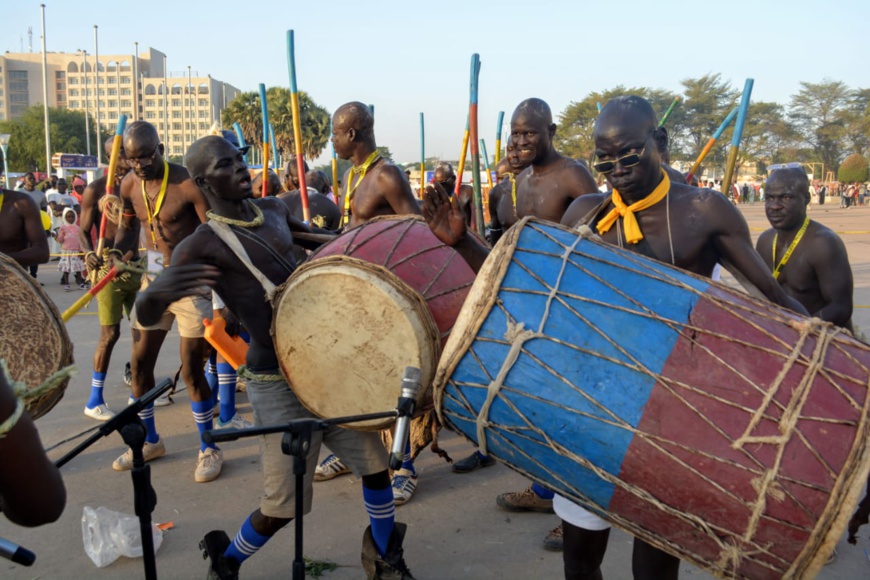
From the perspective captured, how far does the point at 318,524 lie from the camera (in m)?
3.88

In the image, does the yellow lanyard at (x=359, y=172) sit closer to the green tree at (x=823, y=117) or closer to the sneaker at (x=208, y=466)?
the sneaker at (x=208, y=466)

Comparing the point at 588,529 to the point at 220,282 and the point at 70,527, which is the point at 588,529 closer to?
the point at 220,282

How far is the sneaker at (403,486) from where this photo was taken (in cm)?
415

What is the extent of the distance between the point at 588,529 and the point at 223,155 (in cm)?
210

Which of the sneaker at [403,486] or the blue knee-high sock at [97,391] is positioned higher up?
the blue knee-high sock at [97,391]

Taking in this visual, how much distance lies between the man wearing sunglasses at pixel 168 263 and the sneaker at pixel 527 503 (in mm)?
1866

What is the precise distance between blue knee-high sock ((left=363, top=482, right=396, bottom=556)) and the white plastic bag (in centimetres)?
111

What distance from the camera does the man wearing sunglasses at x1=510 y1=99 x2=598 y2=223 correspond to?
4238mm

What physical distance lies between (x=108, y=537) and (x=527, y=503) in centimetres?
220

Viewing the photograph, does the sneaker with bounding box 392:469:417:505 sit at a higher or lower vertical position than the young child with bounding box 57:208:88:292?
lower

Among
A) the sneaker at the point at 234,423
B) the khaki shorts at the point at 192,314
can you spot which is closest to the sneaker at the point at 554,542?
the khaki shorts at the point at 192,314

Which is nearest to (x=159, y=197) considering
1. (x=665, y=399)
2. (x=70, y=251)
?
(x=665, y=399)

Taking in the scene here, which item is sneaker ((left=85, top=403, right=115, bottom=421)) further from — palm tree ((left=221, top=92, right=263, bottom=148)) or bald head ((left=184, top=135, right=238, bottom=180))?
palm tree ((left=221, top=92, right=263, bottom=148))

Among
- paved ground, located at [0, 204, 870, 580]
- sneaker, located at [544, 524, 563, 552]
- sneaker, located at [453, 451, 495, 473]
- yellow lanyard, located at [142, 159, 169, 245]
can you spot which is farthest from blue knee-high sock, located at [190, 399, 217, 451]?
sneaker, located at [544, 524, 563, 552]
